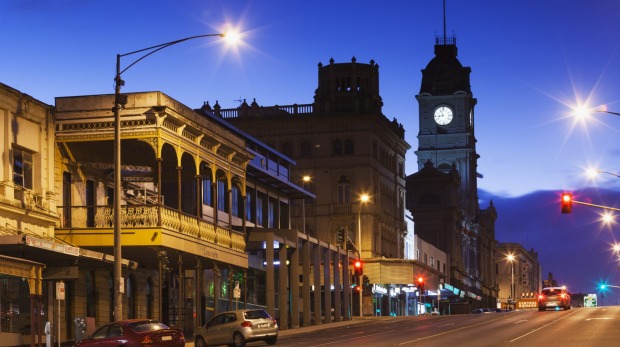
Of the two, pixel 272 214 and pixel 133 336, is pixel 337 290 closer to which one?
pixel 272 214

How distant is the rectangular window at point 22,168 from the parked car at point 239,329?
859cm

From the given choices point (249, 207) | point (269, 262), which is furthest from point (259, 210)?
point (269, 262)

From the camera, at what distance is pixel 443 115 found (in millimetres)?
165875

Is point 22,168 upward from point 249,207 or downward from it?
upward

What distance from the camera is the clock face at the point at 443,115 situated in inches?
6506

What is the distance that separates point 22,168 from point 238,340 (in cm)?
1003

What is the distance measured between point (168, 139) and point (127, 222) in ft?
12.2

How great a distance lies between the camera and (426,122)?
164625 mm

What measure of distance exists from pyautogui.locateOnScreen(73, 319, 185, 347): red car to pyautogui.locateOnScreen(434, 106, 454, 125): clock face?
134 m

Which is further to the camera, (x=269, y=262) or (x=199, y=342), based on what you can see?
(x=269, y=262)

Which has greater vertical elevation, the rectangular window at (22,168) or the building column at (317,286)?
the rectangular window at (22,168)

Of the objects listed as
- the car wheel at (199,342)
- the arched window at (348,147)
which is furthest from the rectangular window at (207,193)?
the arched window at (348,147)

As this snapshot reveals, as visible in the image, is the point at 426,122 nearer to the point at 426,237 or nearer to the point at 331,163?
the point at 426,237

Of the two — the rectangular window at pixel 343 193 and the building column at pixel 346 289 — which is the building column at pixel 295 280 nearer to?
the building column at pixel 346 289
